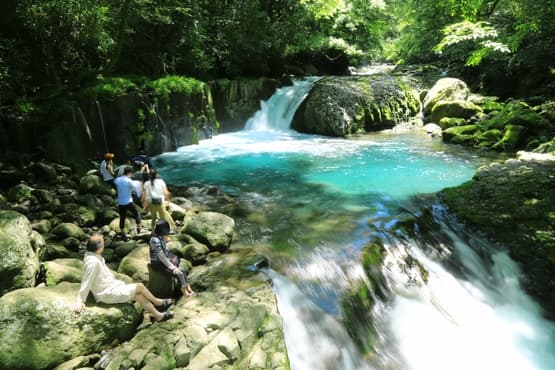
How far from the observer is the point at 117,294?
4.66m

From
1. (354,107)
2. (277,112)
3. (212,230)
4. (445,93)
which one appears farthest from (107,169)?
(445,93)

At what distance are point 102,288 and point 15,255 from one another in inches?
45.0

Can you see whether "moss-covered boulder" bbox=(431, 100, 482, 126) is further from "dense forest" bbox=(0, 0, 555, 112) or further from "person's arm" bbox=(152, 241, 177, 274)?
"person's arm" bbox=(152, 241, 177, 274)

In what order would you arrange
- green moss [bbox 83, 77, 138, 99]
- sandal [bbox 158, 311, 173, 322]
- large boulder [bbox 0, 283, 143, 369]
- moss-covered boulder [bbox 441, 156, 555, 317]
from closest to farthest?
1. large boulder [bbox 0, 283, 143, 369]
2. sandal [bbox 158, 311, 173, 322]
3. moss-covered boulder [bbox 441, 156, 555, 317]
4. green moss [bbox 83, 77, 138, 99]

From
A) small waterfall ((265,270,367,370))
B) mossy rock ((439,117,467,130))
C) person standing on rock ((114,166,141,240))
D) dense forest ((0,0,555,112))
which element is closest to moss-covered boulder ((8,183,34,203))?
person standing on rock ((114,166,141,240))

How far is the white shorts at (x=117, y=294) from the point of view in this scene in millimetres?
4570

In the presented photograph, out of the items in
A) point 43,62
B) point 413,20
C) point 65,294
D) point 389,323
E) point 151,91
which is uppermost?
point 413,20

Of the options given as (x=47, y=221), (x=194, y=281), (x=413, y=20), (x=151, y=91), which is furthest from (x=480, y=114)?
(x=47, y=221)

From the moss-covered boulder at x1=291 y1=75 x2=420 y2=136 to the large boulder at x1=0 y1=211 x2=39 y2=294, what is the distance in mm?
16919

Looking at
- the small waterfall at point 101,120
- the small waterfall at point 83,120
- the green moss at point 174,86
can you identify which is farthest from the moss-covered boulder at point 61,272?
the green moss at point 174,86

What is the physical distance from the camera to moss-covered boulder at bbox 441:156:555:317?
7.16 m

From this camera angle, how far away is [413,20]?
2522cm

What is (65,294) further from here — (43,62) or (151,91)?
(151,91)

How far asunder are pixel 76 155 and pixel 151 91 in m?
4.49
